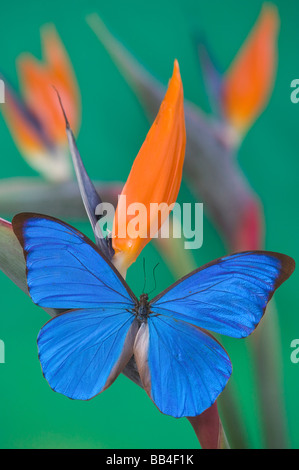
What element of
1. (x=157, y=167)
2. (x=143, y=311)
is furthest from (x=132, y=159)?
(x=143, y=311)

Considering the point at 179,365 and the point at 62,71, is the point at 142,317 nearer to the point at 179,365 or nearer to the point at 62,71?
the point at 179,365

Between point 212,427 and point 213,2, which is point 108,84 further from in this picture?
point 212,427

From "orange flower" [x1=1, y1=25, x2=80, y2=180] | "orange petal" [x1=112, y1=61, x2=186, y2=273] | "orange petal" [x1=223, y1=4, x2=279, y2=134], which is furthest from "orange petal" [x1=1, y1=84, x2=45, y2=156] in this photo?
"orange petal" [x1=223, y1=4, x2=279, y2=134]

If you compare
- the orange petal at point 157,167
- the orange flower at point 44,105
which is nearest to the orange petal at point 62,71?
the orange flower at point 44,105

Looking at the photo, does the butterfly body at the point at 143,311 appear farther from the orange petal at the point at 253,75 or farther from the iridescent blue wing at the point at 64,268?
the orange petal at the point at 253,75

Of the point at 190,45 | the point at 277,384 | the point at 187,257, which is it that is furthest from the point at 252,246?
the point at 190,45

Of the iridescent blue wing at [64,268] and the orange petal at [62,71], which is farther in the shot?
the orange petal at [62,71]

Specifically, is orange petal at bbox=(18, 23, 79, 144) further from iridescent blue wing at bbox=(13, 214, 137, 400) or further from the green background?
iridescent blue wing at bbox=(13, 214, 137, 400)

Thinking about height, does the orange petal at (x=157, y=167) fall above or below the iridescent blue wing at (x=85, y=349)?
above
